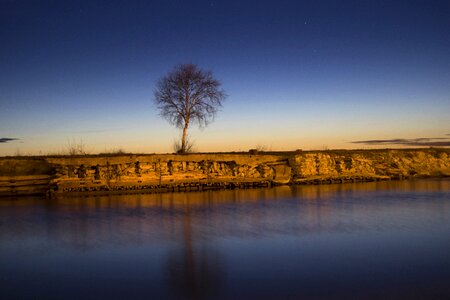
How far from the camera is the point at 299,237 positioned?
11.9m

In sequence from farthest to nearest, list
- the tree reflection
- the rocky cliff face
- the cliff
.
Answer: the rocky cliff face, the cliff, the tree reflection

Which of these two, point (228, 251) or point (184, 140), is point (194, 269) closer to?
point (228, 251)

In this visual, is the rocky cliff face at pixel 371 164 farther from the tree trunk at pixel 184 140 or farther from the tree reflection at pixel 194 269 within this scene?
the tree reflection at pixel 194 269

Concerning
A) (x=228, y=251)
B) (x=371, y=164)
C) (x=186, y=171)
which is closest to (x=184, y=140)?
(x=186, y=171)

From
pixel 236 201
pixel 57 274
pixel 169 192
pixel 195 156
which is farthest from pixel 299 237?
pixel 195 156

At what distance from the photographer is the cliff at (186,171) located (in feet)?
81.7

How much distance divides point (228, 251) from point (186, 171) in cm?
1722

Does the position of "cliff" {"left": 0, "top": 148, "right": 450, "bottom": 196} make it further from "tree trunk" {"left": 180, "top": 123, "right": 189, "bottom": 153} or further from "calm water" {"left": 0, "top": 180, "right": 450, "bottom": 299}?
"calm water" {"left": 0, "top": 180, "right": 450, "bottom": 299}

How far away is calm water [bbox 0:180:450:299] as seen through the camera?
7.56 metres

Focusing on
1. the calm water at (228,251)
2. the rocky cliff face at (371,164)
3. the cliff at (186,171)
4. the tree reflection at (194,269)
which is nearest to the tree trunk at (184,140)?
the cliff at (186,171)

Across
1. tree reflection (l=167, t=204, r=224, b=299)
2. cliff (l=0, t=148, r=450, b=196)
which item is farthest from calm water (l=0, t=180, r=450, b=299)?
cliff (l=0, t=148, r=450, b=196)

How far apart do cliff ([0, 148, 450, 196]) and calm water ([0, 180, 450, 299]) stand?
5.80 metres

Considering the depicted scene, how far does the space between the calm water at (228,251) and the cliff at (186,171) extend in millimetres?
5801

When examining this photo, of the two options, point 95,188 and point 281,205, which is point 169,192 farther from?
point 281,205
